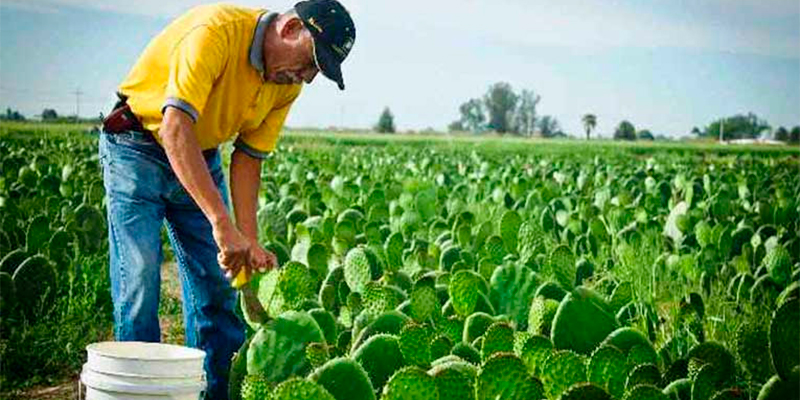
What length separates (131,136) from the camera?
3344 millimetres

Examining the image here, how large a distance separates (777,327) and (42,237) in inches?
147

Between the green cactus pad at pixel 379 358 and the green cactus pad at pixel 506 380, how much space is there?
0.46m

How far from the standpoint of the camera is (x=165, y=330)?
16.4ft

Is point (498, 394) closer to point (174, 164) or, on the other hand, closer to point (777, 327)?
point (777, 327)

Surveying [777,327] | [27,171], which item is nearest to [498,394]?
[777,327]

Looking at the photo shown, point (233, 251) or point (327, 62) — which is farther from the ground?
point (327, 62)

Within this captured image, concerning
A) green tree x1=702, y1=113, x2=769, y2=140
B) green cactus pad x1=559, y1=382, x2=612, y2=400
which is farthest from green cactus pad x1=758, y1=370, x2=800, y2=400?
green tree x1=702, y1=113, x2=769, y2=140

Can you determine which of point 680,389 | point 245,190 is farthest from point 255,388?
point 245,190

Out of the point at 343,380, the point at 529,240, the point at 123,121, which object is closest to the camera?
the point at 343,380

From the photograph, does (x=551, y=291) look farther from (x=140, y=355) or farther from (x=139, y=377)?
(x=139, y=377)

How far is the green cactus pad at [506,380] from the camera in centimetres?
242

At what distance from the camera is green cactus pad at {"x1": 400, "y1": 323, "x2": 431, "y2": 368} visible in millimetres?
2822

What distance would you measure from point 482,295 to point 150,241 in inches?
40.8

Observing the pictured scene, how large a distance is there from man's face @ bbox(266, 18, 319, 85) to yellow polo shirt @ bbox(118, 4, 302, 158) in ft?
0.16
